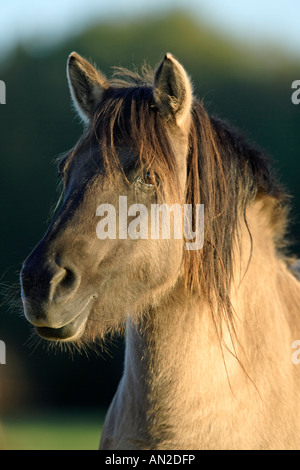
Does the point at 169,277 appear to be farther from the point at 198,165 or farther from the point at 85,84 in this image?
the point at 85,84

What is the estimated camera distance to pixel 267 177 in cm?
407

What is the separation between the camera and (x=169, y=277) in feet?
11.5

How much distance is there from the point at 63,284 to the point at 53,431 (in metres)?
9.67

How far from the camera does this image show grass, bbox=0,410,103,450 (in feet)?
29.9

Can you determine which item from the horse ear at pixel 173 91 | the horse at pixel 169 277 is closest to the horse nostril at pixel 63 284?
the horse at pixel 169 277

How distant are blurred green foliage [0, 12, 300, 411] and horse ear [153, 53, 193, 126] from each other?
9.75 meters

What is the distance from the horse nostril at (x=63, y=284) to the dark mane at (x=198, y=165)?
2.00 feet

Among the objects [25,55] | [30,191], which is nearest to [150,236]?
[30,191]

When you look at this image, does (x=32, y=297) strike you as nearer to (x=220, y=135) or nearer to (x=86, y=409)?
(x=220, y=135)

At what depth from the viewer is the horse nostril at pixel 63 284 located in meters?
3.12

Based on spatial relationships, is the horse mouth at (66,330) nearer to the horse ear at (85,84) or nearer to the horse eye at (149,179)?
the horse eye at (149,179)

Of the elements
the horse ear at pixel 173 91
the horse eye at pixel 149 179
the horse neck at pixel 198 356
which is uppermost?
the horse ear at pixel 173 91

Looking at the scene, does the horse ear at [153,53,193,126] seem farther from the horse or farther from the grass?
the grass

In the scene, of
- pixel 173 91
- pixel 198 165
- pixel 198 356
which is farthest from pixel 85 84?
pixel 198 356
